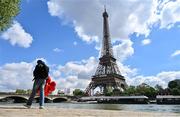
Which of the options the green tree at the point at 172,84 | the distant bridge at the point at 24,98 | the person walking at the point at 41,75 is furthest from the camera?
the green tree at the point at 172,84

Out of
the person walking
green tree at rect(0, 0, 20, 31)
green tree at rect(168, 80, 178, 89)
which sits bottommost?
the person walking

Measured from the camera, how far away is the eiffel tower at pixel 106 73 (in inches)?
5098

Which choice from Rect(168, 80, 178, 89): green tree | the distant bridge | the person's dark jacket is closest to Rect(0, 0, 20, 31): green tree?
the person's dark jacket

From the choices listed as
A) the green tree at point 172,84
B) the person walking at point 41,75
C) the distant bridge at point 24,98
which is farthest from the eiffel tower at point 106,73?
the person walking at point 41,75

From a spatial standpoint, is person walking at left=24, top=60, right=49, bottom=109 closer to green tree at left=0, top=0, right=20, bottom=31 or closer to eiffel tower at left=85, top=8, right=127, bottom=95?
green tree at left=0, top=0, right=20, bottom=31

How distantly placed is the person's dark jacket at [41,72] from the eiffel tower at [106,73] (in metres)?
114

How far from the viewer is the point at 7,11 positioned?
22062 millimetres

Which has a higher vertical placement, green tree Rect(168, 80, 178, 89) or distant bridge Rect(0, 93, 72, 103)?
green tree Rect(168, 80, 178, 89)

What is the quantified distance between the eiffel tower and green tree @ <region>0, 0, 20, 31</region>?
106 meters

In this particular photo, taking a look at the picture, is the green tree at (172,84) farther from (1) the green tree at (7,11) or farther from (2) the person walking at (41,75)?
(2) the person walking at (41,75)

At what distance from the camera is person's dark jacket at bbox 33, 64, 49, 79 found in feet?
44.5

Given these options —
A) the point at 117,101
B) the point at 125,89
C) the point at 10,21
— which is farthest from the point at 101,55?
the point at 10,21

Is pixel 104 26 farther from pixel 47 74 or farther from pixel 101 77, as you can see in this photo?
pixel 47 74

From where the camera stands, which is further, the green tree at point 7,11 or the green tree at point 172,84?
the green tree at point 172,84
